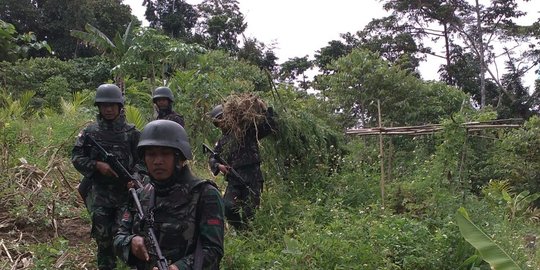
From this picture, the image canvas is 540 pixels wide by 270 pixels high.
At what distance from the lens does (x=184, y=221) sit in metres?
2.55

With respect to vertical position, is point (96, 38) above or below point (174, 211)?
above

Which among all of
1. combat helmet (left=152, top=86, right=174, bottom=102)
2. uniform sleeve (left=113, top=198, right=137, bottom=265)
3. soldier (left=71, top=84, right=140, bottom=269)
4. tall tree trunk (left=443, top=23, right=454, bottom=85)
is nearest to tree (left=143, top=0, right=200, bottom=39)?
tall tree trunk (left=443, top=23, right=454, bottom=85)

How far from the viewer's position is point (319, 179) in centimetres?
686

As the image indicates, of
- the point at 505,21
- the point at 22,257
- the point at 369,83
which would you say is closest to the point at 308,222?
the point at 22,257

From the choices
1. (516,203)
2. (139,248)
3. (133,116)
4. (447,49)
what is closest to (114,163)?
(139,248)

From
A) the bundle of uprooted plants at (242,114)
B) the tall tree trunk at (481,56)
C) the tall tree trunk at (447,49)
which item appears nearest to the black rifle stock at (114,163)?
the bundle of uprooted plants at (242,114)

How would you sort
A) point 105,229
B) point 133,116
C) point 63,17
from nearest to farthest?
point 105,229, point 133,116, point 63,17

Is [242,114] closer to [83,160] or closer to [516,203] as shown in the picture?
[83,160]

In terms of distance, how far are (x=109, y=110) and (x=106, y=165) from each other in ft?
1.59

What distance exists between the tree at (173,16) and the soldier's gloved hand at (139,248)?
27.7 m

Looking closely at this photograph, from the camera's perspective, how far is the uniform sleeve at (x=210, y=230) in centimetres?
249

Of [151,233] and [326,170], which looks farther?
[326,170]

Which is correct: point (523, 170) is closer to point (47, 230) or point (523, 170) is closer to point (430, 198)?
point (430, 198)

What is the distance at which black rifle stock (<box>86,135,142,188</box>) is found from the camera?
3961 mm
